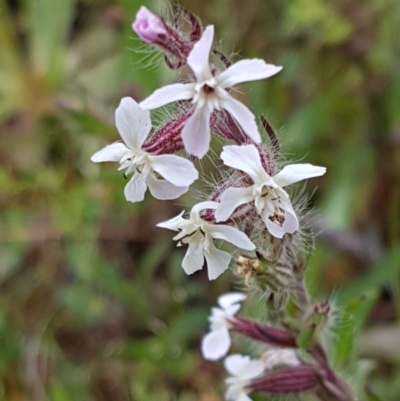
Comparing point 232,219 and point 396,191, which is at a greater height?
point 396,191

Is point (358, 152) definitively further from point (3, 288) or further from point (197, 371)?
point (3, 288)

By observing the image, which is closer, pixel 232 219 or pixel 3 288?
pixel 232 219

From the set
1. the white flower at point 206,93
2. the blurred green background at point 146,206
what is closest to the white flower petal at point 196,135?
the white flower at point 206,93

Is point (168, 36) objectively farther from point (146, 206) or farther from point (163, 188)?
point (146, 206)

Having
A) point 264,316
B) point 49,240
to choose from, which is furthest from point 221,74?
point 49,240

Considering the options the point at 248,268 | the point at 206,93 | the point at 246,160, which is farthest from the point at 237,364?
the point at 206,93

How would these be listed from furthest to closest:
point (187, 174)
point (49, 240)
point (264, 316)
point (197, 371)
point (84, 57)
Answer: point (84, 57) < point (49, 240) < point (197, 371) < point (264, 316) < point (187, 174)

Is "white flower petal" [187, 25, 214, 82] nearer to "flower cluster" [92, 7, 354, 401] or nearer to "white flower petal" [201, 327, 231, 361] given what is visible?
"flower cluster" [92, 7, 354, 401]
